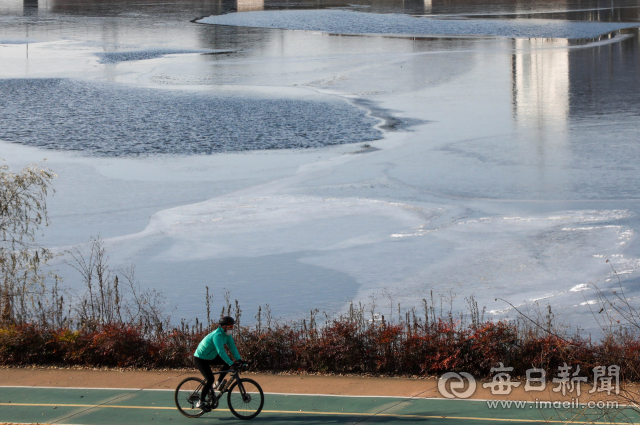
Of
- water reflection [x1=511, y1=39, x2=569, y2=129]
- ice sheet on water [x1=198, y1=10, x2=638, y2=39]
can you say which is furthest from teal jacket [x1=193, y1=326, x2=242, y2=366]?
ice sheet on water [x1=198, y1=10, x2=638, y2=39]

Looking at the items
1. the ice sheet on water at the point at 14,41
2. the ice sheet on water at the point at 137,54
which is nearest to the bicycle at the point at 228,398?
the ice sheet on water at the point at 137,54

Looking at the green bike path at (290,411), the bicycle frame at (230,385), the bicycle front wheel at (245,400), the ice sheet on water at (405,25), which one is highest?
the ice sheet on water at (405,25)

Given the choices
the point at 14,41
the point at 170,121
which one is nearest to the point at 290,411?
the point at 170,121

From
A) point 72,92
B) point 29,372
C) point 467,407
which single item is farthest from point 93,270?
point 72,92

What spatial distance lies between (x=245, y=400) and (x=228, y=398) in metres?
0.29

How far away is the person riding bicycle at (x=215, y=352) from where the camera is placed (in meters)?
11.5

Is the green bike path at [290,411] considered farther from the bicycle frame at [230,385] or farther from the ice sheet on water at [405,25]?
the ice sheet on water at [405,25]

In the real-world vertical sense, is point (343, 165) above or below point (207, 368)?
above

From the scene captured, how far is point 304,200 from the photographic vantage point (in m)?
28.8

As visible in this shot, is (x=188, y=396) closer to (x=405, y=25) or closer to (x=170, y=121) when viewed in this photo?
(x=170, y=121)

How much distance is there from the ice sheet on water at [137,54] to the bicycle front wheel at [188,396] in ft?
191

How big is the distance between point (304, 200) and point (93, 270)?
909cm

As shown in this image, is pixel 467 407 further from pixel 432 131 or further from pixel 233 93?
pixel 233 93

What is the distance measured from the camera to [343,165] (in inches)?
1318
